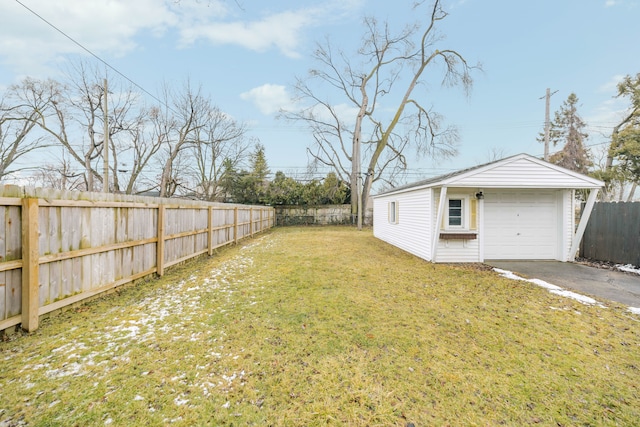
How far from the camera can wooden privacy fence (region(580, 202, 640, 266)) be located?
641cm

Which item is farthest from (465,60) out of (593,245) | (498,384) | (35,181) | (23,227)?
(35,181)

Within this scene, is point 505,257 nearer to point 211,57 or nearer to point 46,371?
point 46,371

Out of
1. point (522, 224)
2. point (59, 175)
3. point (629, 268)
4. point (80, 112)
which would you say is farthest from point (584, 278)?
point (59, 175)

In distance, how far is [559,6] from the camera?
9555 mm

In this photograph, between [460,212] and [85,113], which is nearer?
[460,212]

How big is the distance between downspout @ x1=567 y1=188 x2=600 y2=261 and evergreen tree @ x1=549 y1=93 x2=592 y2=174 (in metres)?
19.0

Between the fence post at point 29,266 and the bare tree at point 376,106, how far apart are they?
19250mm

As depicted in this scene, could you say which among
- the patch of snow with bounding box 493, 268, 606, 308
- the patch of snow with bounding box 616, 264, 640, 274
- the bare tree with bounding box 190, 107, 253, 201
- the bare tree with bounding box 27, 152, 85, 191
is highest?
the bare tree with bounding box 190, 107, 253, 201

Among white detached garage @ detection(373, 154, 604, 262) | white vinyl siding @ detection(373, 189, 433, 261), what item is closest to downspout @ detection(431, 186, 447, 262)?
white detached garage @ detection(373, 154, 604, 262)

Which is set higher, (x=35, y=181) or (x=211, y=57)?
(x=211, y=57)

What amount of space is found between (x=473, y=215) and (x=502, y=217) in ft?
3.51

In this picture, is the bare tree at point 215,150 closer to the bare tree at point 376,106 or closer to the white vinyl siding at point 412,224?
the bare tree at point 376,106

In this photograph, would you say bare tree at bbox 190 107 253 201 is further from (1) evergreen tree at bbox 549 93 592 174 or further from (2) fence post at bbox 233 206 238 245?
(1) evergreen tree at bbox 549 93 592 174

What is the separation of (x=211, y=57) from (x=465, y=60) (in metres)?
17.1
